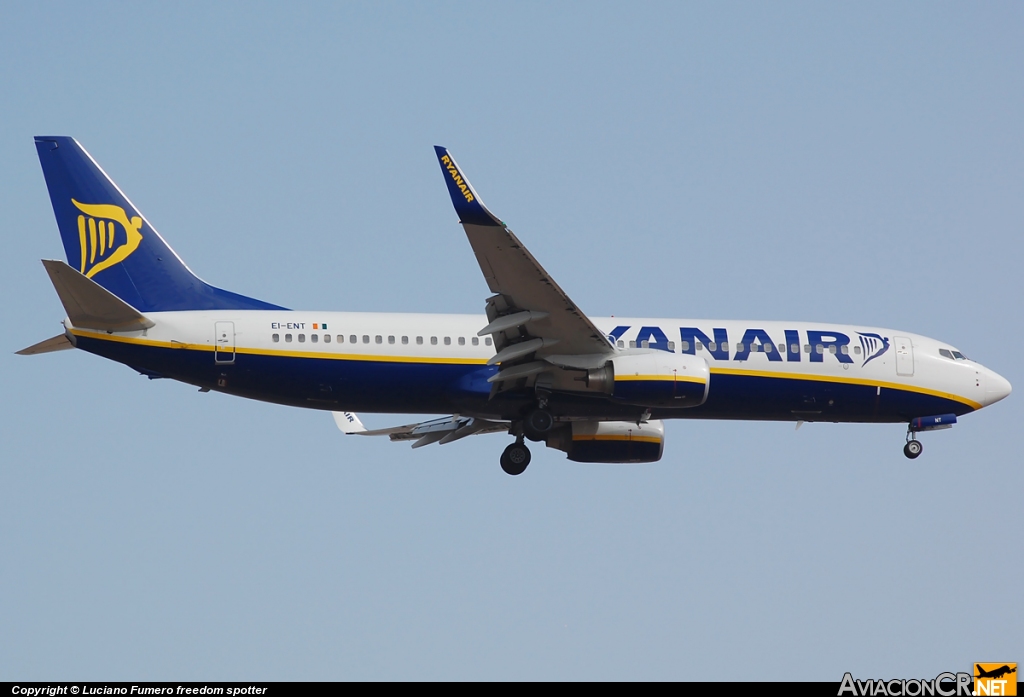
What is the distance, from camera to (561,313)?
3209 centimetres

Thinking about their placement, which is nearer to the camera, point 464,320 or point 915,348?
point 464,320

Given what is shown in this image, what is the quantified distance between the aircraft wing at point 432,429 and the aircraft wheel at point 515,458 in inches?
92.8

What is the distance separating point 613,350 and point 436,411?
16.5 feet

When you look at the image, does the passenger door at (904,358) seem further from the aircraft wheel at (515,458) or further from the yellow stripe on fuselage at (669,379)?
the aircraft wheel at (515,458)

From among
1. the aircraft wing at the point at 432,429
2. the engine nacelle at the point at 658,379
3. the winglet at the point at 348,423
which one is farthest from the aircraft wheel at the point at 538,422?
the winglet at the point at 348,423

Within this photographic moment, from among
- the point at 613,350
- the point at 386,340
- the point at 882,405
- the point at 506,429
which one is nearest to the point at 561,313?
the point at 613,350

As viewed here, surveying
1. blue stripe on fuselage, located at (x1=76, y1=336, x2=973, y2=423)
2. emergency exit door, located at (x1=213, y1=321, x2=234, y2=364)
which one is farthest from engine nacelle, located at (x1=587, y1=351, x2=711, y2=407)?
emergency exit door, located at (x1=213, y1=321, x2=234, y2=364)

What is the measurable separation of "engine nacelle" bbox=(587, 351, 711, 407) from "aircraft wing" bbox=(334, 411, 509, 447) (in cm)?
596

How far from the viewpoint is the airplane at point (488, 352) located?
106 feet

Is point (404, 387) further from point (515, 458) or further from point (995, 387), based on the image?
point (995, 387)

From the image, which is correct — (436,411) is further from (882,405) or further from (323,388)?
(882,405)

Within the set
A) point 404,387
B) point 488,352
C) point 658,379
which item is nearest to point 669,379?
point 658,379

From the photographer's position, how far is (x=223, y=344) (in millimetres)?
33156

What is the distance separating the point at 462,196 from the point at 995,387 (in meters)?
17.5
